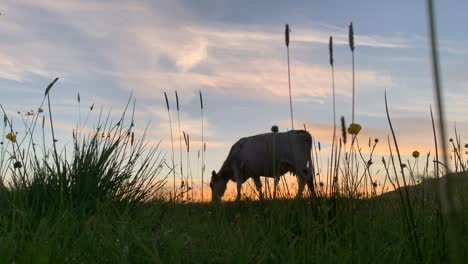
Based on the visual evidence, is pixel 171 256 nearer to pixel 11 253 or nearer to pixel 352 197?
pixel 11 253

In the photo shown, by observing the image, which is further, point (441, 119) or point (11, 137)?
point (11, 137)

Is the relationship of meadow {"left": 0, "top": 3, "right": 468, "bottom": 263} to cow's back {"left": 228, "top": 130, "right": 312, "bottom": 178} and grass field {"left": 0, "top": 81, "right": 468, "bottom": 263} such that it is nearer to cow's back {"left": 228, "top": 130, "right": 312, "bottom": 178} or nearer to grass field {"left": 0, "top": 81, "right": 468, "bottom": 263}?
grass field {"left": 0, "top": 81, "right": 468, "bottom": 263}

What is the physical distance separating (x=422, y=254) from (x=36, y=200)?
145 inches

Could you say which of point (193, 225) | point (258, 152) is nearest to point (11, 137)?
point (193, 225)

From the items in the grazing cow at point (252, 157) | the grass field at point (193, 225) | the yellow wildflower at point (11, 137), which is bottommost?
the grass field at point (193, 225)

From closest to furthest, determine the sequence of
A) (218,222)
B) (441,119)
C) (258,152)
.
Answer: (441,119)
(218,222)
(258,152)

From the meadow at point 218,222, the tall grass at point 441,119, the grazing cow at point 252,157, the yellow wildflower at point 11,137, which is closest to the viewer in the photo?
the tall grass at point 441,119

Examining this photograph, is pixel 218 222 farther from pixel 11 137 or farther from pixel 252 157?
pixel 252 157

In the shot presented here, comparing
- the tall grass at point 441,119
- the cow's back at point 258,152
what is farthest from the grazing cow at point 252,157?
the tall grass at point 441,119

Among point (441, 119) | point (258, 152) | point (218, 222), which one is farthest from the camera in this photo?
point (258, 152)

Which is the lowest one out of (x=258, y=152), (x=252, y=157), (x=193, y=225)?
(x=193, y=225)

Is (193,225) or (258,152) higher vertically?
(258,152)

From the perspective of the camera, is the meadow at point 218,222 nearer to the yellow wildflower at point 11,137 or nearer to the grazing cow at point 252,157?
the yellow wildflower at point 11,137

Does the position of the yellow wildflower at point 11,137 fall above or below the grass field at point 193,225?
above
